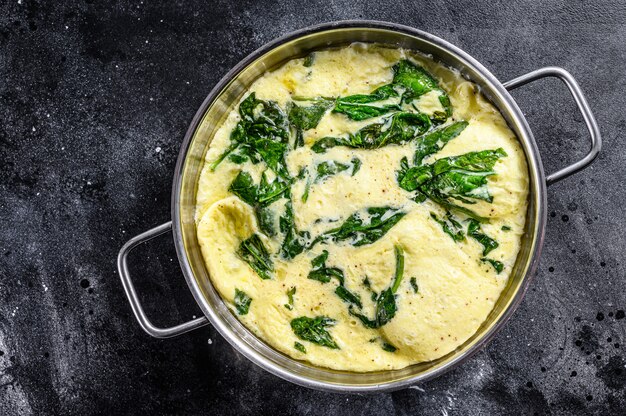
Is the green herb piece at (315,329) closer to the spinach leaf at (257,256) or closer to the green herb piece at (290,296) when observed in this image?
the green herb piece at (290,296)

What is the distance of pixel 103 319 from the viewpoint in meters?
3.79

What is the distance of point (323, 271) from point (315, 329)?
329mm

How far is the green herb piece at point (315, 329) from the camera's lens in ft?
10.6

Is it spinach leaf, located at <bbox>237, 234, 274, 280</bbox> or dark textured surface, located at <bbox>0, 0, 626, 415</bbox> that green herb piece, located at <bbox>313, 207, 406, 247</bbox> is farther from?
dark textured surface, located at <bbox>0, 0, 626, 415</bbox>

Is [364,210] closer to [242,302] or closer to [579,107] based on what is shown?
[242,302]

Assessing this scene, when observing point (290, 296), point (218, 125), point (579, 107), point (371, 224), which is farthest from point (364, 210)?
point (579, 107)

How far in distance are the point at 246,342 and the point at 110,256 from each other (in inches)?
45.4

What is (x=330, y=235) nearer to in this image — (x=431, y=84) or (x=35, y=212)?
(x=431, y=84)

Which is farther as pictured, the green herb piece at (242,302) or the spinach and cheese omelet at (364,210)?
the green herb piece at (242,302)

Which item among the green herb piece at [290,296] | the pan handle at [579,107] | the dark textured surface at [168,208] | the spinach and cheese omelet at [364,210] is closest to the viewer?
the pan handle at [579,107]

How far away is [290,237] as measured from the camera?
3213 millimetres

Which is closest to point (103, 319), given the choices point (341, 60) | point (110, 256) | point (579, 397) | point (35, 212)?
point (110, 256)

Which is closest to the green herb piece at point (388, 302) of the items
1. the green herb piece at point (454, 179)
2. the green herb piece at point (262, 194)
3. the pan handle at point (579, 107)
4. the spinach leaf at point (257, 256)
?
the green herb piece at point (454, 179)

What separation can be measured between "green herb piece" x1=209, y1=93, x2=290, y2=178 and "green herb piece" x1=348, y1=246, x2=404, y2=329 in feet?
2.51
